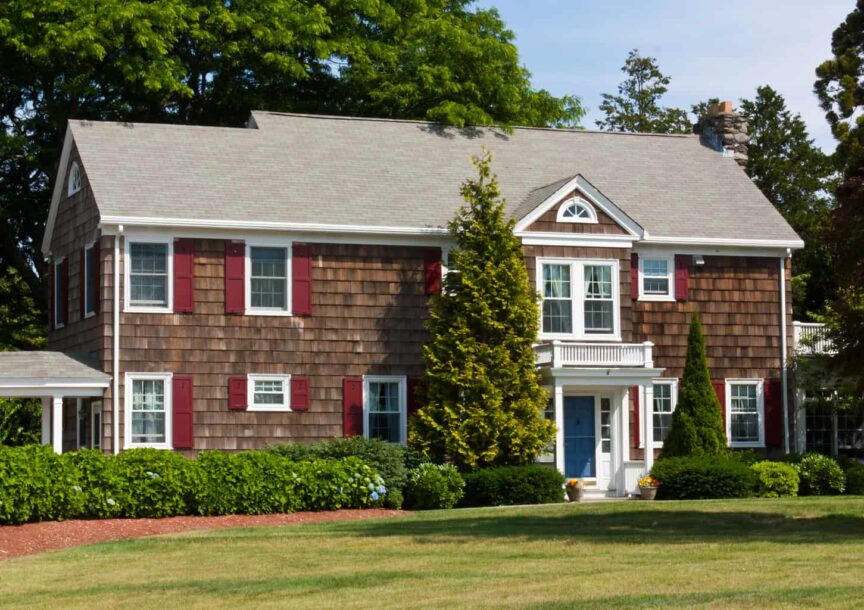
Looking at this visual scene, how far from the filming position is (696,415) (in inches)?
1308

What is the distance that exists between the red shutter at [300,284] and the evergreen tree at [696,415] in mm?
8268

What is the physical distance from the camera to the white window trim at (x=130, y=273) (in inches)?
1222

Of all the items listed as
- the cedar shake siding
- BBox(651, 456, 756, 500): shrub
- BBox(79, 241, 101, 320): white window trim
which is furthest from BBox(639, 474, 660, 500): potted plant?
BBox(79, 241, 101, 320): white window trim

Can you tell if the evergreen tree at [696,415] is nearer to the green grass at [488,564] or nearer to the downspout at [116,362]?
the green grass at [488,564]

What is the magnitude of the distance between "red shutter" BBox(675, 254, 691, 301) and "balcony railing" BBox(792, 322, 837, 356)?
2.95m

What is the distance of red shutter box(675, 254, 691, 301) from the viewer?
3494 centimetres

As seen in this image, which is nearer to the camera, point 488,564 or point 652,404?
point 488,564

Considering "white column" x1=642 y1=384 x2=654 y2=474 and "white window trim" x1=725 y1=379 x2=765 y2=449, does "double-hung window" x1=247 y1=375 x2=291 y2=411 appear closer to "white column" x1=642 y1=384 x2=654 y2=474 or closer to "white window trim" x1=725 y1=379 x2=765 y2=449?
"white column" x1=642 y1=384 x2=654 y2=474

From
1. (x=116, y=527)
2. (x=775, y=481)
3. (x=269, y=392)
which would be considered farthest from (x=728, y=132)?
(x=116, y=527)

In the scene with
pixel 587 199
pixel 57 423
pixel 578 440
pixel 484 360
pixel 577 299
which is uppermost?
pixel 587 199

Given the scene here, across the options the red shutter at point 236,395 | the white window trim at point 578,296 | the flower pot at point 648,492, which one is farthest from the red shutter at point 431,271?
the flower pot at point 648,492

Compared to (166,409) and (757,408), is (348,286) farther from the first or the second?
(757,408)

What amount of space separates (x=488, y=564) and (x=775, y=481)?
13938 mm

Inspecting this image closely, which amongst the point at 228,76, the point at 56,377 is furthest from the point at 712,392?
the point at 228,76
